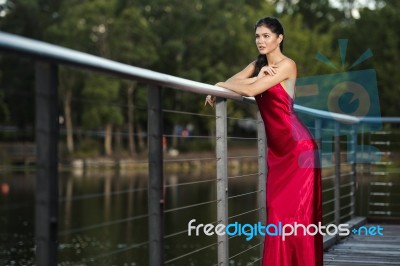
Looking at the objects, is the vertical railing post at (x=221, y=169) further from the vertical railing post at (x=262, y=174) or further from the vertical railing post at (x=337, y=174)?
the vertical railing post at (x=337, y=174)

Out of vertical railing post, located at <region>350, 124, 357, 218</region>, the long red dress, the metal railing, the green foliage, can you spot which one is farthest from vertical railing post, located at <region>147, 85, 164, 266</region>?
the green foliage

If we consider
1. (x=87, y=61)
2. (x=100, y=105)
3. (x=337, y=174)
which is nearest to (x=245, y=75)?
(x=87, y=61)

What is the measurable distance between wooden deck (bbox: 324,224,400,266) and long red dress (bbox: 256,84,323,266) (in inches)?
44.0

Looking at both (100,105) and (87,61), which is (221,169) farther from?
(100,105)

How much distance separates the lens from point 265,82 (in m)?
3.64

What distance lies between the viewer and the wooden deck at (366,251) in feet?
16.4

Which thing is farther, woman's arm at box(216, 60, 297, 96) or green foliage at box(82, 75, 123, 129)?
green foliage at box(82, 75, 123, 129)

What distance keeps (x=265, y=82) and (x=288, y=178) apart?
0.46m

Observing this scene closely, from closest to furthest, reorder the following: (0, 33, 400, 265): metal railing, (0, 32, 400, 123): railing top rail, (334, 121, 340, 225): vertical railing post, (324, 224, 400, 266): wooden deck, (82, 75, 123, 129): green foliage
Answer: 1. (0, 32, 400, 123): railing top rail
2. (0, 33, 400, 265): metal railing
3. (324, 224, 400, 266): wooden deck
4. (334, 121, 340, 225): vertical railing post
5. (82, 75, 123, 129): green foliage

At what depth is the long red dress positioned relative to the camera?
3.74 m

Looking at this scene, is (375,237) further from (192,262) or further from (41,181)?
(192,262)

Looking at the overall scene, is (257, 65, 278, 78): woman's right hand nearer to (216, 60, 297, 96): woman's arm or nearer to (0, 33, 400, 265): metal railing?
Answer: (216, 60, 297, 96): woman's arm

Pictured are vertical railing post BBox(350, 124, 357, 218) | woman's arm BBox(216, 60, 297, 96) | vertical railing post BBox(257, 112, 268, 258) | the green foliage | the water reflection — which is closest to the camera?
woman's arm BBox(216, 60, 297, 96)

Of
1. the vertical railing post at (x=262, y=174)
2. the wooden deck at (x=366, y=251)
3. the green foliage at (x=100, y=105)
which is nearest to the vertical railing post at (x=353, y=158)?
the wooden deck at (x=366, y=251)
